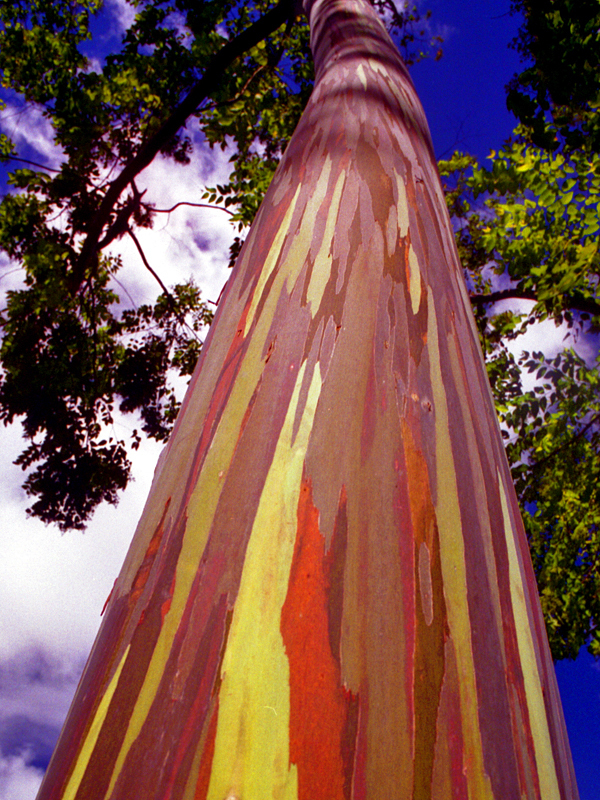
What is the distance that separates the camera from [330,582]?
506 millimetres

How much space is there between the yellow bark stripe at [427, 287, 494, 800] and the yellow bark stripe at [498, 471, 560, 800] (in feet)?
0.35

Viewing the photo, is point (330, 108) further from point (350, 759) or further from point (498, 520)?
point (350, 759)

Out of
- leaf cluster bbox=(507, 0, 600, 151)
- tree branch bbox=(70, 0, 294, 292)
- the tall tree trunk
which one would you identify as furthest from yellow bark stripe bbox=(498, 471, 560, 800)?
tree branch bbox=(70, 0, 294, 292)

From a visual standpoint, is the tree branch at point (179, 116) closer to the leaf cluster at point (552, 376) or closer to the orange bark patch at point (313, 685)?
the leaf cluster at point (552, 376)

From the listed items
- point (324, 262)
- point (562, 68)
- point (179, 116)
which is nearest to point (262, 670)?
point (324, 262)

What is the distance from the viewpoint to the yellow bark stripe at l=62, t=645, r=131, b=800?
463 millimetres

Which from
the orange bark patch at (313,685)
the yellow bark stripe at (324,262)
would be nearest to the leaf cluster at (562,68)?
the yellow bark stripe at (324,262)

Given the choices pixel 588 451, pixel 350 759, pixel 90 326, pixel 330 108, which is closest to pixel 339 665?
pixel 350 759

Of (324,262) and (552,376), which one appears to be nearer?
(324,262)

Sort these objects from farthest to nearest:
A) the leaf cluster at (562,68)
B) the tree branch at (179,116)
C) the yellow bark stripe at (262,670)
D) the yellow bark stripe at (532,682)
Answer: the tree branch at (179,116) < the leaf cluster at (562,68) < the yellow bark stripe at (532,682) < the yellow bark stripe at (262,670)

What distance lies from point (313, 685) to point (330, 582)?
9 cm

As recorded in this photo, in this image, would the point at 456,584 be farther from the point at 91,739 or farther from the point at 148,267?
the point at 148,267

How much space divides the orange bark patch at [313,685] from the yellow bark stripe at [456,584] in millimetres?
119

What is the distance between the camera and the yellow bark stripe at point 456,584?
45 centimetres
